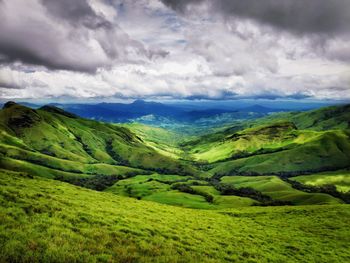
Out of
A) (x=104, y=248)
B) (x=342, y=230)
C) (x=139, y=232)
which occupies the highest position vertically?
(x=104, y=248)

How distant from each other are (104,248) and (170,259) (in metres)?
5.65

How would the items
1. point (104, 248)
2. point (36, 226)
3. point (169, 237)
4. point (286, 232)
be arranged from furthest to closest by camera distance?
point (286, 232)
point (169, 237)
point (36, 226)
point (104, 248)

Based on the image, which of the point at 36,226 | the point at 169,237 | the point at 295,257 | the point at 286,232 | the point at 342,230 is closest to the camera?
the point at 36,226

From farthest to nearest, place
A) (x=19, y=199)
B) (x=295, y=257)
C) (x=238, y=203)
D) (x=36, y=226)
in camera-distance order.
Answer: (x=238, y=203), (x=295, y=257), (x=19, y=199), (x=36, y=226)

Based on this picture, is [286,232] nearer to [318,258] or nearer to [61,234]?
[318,258]

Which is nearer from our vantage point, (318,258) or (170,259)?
(170,259)

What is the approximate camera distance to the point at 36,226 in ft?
71.6

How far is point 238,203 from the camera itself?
588 ft

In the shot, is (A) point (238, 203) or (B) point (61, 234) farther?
(A) point (238, 203)

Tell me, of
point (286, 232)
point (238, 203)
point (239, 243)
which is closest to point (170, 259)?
point (239, 243)

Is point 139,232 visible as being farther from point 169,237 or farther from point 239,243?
point 239,243

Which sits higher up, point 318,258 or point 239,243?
point 239,243

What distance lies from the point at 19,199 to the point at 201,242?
2075cm

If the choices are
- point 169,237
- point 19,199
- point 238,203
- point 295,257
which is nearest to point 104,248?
point 169,237
